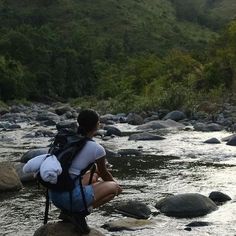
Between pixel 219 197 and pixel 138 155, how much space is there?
573cm

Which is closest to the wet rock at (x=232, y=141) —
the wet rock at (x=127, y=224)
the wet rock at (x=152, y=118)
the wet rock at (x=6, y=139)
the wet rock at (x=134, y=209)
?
the wet rock at (x=6, y=139)

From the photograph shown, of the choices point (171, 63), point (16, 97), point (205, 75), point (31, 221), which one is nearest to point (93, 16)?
point (16, 97)

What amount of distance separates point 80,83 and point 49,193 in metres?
60.2

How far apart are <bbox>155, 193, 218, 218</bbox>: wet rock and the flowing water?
0.15 m

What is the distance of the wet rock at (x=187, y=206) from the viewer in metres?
8.05

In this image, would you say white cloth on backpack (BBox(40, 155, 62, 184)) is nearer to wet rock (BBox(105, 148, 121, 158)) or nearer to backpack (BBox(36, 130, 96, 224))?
backpack (BBox(36, 130, 96, 224))

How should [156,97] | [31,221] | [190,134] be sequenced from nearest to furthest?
[31,221]
[190,134]
[156,97]

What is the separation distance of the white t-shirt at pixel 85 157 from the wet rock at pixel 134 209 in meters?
2.54

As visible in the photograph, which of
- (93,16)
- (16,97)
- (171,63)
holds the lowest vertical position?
(16,97)

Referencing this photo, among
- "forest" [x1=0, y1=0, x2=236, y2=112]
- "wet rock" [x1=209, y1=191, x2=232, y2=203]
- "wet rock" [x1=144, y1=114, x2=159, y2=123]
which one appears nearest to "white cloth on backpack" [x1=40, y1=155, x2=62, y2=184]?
"wet rock" [x1=209, y1=191, x2=232, y2=203]

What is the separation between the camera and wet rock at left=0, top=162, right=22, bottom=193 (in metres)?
9.73

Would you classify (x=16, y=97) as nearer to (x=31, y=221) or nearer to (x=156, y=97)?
(x=156, y=97)

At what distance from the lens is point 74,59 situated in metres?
65.5

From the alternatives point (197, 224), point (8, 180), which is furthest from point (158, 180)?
point (197, 224)
